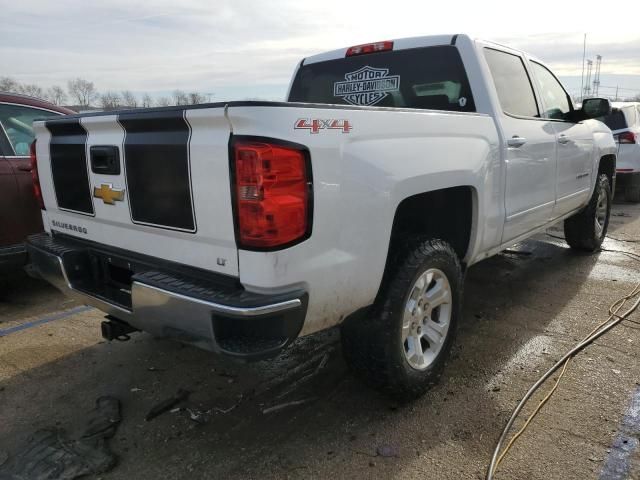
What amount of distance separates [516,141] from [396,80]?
3.22 ft

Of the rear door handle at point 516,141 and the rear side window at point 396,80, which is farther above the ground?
the rear side window at point 396,80

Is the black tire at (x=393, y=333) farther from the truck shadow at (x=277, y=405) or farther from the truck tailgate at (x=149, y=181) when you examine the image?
the truck tailgate at (x=149, y=181)

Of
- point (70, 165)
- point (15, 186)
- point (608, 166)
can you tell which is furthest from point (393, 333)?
point (608, 166)

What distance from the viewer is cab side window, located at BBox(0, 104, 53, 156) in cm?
463

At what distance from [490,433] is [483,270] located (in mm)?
2998

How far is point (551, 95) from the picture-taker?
15.5ft

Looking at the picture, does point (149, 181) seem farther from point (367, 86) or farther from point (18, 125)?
point (18, 125)

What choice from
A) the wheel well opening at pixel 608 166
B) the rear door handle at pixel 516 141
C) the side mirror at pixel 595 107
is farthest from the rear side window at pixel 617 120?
the rear door handle at pixel 516 141

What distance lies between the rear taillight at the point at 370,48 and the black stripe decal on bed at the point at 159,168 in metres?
2.21

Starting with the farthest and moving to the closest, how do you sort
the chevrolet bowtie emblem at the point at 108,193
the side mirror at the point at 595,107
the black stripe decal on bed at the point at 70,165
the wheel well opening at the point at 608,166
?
the wheel well opening at the point at 608,166
the side mirror at the point at 595,107
the black stripe decal on bed at the point at 70,165
the chevrolet bowtie emblem at the point at 108,193

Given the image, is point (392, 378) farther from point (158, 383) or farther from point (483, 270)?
point (483, 270)

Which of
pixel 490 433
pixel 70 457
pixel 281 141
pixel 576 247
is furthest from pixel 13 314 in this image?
pixel 576 247

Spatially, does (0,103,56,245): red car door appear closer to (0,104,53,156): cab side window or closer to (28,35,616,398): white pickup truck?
(0,104,53,156): cab side window

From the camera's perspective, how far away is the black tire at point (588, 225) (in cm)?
574
